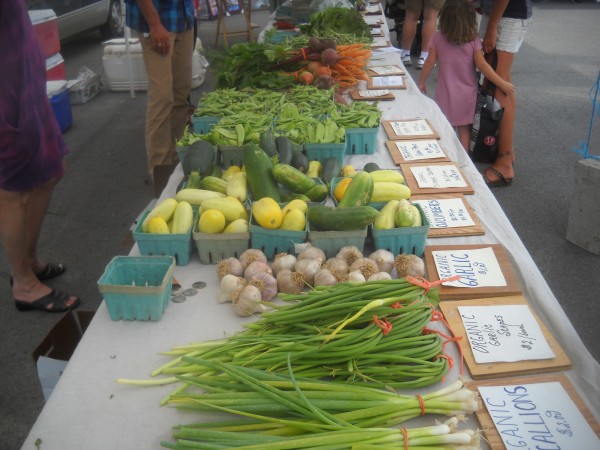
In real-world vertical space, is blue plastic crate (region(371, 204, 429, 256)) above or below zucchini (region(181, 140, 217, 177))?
below

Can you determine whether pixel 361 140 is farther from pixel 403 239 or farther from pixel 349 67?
pixel 349 67

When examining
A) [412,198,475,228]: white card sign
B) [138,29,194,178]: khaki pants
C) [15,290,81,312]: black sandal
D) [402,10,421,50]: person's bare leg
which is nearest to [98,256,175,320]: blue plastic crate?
[412,198,475,228]: white card sign

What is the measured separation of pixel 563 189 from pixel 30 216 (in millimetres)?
3745

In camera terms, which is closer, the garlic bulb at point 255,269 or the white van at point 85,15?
the garlic bulb at point 255,269

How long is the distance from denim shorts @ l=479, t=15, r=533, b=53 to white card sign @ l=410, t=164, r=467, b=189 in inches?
84.7

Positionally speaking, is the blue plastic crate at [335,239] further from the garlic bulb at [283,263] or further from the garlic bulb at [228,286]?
the garlic bulb at [228,286]

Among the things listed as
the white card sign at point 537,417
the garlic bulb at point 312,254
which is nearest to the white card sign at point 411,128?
Result: the garlic bulb at point 312,254

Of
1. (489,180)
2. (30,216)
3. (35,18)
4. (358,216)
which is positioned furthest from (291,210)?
(35,18)

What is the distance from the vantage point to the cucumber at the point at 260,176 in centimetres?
198

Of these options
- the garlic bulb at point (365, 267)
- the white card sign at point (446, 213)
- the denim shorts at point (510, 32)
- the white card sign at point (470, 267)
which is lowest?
the white card sign at point (470, 267)

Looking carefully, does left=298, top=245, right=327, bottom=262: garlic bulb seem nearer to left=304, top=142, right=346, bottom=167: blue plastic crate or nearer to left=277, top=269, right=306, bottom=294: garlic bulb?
left=277, top=269, right=306, bottom=294: garlic bulb

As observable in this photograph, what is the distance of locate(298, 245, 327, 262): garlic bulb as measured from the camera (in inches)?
67.2

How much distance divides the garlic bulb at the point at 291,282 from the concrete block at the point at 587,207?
2537mm

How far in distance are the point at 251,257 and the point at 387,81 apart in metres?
2.37
